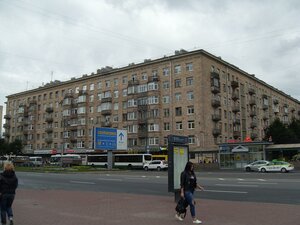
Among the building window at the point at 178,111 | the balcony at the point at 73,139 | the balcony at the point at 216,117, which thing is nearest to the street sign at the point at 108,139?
the building window at the point at 178,111

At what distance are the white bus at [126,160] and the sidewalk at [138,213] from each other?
4285 cm

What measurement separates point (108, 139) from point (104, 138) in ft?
2.96

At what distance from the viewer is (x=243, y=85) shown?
2940 inches

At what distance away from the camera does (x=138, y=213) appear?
11.0m

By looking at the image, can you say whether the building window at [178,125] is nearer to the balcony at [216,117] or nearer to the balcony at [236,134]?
the balcony at [216,117]

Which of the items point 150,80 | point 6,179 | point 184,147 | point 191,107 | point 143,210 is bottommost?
point 143,210

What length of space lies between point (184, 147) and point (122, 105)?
57457 millimetres

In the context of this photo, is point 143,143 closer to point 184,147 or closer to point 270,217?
point 184,147

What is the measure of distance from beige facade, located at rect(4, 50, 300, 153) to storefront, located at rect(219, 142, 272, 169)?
32.0 ft

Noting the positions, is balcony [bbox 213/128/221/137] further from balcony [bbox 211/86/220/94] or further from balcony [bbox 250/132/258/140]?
balcony [bbox 250/132/258/140]

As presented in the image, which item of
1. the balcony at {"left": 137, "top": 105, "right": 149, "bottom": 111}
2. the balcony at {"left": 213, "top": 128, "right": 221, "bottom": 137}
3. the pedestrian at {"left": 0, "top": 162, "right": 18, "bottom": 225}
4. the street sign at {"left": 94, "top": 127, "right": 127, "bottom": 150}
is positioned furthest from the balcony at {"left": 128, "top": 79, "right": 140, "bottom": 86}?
the pedestrian at {"left": 0, "top": 162, "right": 18, "bottom": 225}

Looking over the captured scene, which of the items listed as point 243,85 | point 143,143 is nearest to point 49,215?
point 143,143

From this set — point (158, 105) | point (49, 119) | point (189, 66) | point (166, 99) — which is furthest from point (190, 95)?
point (49, 119)

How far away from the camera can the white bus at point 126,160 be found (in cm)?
5684
